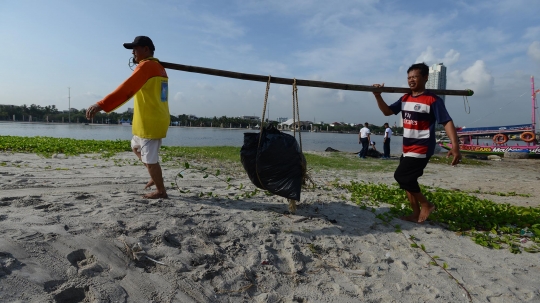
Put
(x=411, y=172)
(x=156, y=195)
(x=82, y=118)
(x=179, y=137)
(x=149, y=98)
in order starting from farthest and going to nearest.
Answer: (x=82, y=118)
(x=179, y=137)
(x=156, y=195)
(x=411, y=172)
(x=149, y=98)

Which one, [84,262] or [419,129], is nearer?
[84,262]

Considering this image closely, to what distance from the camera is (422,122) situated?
389 cm

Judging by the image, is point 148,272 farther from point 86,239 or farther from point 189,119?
point 189,119

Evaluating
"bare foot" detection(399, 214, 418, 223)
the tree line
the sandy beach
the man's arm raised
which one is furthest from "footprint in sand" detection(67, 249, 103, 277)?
the tree line

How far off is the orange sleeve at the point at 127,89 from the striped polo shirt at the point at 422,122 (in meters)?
3.15

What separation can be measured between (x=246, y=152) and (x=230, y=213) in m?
0.72

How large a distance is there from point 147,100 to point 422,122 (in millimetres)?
3285

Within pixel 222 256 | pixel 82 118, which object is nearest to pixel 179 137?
pixel 222 256

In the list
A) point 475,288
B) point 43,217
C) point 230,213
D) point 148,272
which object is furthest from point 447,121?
point 43,217

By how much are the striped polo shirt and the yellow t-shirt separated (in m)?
2.95

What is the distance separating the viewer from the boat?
20.3 metres

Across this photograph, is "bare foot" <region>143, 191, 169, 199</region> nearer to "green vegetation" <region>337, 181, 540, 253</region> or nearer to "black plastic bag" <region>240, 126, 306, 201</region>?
"black plastic bag" <region>240, 126, 306, 201</region>

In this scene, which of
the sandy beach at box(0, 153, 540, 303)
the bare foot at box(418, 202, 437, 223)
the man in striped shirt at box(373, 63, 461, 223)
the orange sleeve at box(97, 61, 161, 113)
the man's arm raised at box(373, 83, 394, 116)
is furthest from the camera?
the man's arm raised at box(373, 83, 394, 116)

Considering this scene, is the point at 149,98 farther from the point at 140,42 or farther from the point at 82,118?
the point at 82,118
